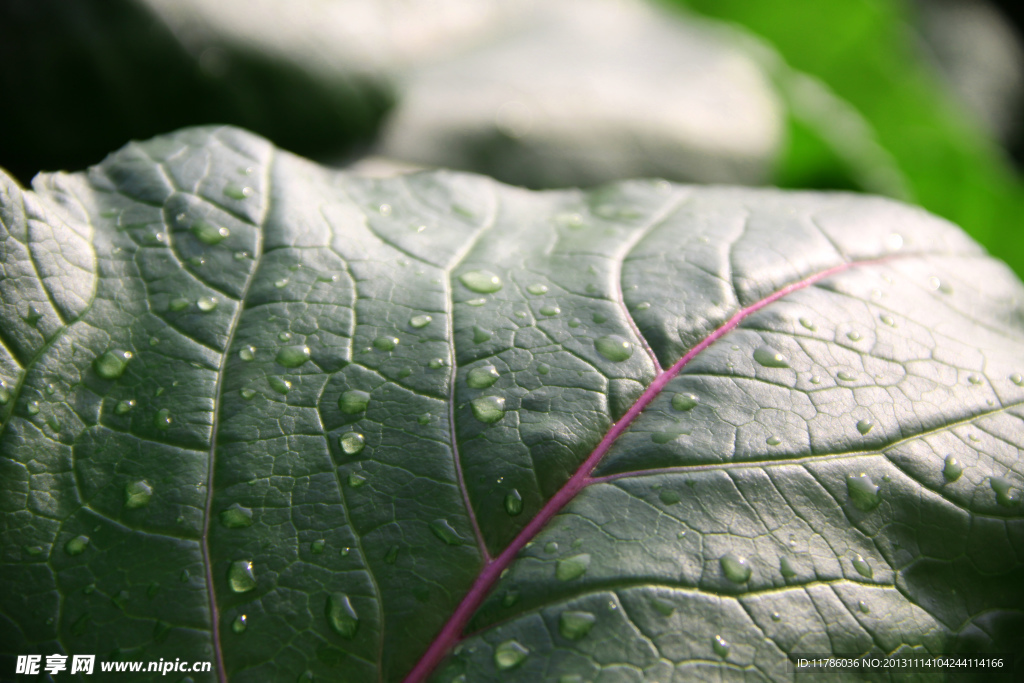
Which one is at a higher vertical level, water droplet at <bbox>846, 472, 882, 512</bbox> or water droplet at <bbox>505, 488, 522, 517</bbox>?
water droplet at <bbox>846, 472, 882, 512</bbox>

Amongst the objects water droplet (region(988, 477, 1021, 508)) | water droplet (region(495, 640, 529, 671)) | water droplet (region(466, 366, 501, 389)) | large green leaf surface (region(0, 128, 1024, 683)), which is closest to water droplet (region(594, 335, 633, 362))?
large green leaf surface (region(0, 128, 1024, 683))

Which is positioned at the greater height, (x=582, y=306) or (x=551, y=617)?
(x=582, y=306)

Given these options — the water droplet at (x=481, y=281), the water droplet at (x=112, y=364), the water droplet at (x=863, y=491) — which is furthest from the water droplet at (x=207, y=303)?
the water droplet at (x=863, y=491)

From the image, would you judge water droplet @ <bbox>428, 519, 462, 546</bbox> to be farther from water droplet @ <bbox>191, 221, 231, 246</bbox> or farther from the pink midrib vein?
water droplet @ <bbox>191, 221, 231, 246</bbox>

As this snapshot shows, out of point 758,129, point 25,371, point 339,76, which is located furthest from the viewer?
point 758,129

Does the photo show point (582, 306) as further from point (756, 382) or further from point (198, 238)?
point (198, 238)

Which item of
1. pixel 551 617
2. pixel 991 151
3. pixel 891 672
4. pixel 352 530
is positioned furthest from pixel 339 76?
pixel 991 151

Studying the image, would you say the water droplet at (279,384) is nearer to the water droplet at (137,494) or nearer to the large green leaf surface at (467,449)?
the large green leaf surface at (467,449)
